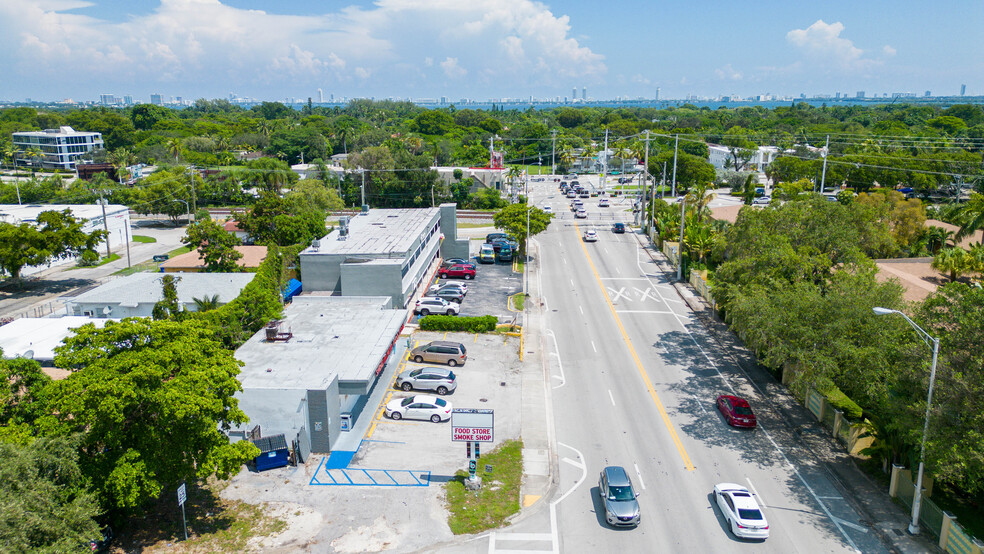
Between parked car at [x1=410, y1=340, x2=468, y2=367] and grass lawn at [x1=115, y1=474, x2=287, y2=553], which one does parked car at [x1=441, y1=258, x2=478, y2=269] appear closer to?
parked car at [x1=410, y1=340, x2=468, y2=367]

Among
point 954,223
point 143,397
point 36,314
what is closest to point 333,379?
point 143,397

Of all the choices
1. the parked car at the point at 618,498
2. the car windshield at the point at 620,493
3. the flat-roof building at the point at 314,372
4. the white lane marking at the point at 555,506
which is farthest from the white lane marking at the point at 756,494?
the flat-roof building at the point at 314,372

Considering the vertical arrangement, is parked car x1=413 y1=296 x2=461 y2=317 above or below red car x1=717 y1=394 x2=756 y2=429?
above

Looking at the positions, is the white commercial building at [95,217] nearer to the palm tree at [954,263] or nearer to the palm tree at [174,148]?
the palm tree at [174,148]

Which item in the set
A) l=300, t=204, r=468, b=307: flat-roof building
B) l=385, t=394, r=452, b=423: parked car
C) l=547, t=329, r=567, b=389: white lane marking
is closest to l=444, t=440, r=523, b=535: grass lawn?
l=385, t=394, r=452, b=423: parked car

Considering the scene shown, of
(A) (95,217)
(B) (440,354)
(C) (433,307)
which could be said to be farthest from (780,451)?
(A) (95,217)

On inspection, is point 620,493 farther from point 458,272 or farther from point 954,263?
point 954,263
